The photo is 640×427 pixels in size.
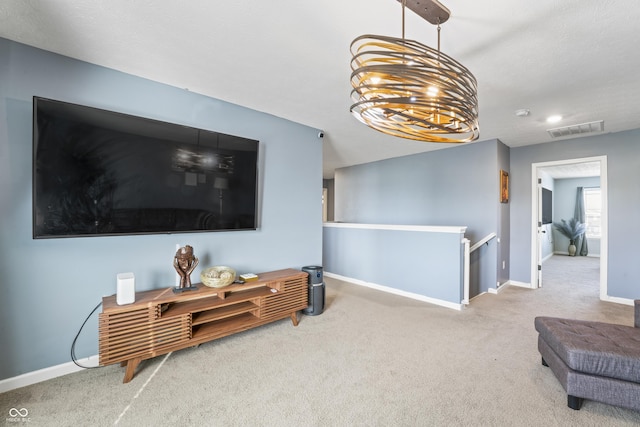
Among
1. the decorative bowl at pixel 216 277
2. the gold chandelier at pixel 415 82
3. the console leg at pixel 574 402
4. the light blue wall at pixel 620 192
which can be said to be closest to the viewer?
the gold chandelier at pixel 415 82

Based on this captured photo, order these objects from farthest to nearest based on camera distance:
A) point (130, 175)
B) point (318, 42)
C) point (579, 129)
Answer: point (579, 129), point (130, 175), point (318, 42)

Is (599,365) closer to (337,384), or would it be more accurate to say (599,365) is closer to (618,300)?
(337,384)

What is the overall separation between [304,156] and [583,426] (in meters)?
3.36

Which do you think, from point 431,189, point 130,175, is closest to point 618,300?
point 431,189

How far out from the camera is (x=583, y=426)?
1.62 m

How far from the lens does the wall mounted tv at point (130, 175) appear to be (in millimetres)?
1956

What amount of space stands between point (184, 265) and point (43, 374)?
121 centimetres

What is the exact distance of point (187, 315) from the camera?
2.29 meters

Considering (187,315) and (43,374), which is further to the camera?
(187,315)

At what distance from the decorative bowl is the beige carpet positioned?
60 cm

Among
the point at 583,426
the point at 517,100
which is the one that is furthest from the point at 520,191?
the point at 583,426

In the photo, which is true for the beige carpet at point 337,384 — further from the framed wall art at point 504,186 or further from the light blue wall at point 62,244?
the framed wall art at point 504,186

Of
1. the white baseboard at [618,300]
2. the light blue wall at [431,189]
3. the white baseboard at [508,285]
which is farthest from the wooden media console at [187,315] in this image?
the white baseboard at [618,300]

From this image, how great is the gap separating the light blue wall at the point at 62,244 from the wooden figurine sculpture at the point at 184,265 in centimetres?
23
